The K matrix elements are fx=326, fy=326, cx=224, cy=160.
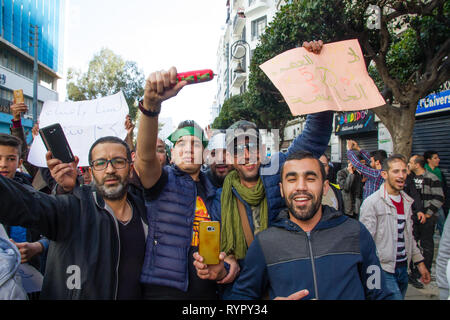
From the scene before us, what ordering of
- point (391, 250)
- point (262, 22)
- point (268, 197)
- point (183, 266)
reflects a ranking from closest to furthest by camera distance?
point (183, 266) → point (268, 197) → point (391, 250) → point (262, 22)

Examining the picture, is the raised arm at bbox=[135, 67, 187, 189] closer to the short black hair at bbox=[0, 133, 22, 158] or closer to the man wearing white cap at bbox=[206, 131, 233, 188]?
the man wearing white cap at bbox=[206, 131, 233, 188]

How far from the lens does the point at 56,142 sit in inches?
80.7

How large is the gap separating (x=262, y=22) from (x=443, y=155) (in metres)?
27.0

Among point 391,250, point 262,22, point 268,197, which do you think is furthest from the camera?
point 262,22

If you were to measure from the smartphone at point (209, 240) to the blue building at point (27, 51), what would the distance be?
25117mm

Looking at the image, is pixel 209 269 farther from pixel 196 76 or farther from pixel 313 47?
Result: pixel 313 47

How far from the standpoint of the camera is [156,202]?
2.07m

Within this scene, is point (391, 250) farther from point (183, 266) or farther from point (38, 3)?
point (38, 3)

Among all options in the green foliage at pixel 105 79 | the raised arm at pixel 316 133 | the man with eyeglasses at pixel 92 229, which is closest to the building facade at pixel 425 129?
the raised arm at pixel 316 133

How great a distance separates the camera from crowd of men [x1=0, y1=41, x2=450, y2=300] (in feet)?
5.49

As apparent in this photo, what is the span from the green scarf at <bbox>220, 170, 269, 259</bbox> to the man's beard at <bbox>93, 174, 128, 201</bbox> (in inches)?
25.2

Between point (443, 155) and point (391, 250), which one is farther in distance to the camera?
point (443, 155)

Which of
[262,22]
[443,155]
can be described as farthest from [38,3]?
[443,155]

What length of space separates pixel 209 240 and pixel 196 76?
813 millimetres
